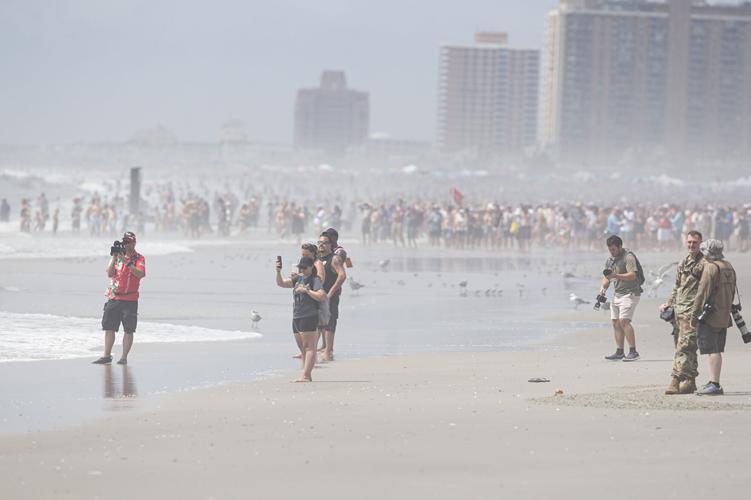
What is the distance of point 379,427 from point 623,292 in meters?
4.94

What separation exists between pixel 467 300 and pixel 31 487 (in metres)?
15.8

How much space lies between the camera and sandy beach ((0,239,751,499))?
7.80m

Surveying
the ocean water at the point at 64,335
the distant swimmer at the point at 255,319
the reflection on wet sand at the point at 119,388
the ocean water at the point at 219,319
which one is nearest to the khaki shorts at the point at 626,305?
the ocean water at the point at 219,319

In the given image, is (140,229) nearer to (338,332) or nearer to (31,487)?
(338,332)

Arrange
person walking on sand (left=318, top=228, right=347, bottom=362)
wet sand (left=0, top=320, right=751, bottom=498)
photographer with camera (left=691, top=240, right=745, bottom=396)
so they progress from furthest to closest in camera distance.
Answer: person walking on sand (left=318, top=228, right=347, bottom=362), photographer with camera (left=691, top=240, right=745, bottom=396), wet sand (left=0, top=320, right=751, bottom=498)

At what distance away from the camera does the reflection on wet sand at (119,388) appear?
1080cm

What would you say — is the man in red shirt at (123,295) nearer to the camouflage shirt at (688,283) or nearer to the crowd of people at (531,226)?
the camouflage shirt at (688,283)

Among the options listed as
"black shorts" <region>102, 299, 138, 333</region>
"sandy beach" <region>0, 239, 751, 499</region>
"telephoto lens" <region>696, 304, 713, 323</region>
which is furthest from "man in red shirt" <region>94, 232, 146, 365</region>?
"telephoto lens" <region>696, 304, 713, 323</region>

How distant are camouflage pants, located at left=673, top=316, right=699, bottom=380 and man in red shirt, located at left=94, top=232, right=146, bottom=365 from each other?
5250 millimetres

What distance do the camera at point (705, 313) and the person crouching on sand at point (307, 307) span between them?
328 cm

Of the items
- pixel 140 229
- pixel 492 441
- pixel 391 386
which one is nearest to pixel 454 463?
pixel 492 441

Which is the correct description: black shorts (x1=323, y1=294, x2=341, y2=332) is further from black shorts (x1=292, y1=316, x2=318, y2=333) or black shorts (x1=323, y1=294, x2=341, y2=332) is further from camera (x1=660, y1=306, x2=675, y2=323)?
camera (x1=660, y1=306, x2=675, y2=323)

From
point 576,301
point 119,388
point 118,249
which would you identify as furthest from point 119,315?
point 576,301

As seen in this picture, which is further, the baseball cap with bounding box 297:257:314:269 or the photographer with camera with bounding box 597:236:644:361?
the photographer with camera with bounding box 597:236:644:361
